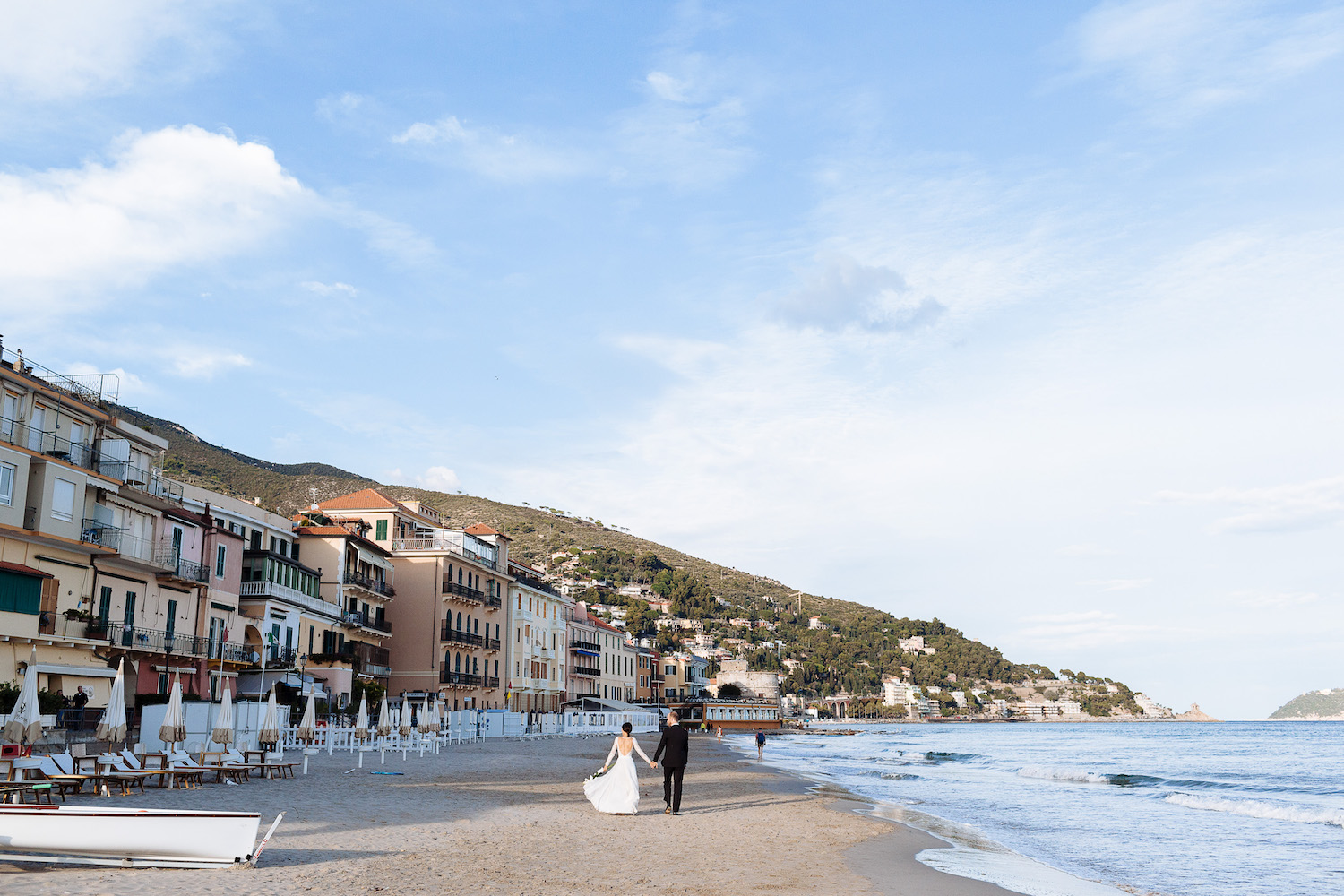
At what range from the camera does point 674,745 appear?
678 inches

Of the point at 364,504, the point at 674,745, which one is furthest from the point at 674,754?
the point at 364,504

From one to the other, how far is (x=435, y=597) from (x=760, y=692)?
98.7 m

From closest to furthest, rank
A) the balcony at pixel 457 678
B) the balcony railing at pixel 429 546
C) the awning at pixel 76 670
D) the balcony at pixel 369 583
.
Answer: the awning at pixel 76 670, the balcony at pixel 369 583, the balcony at pixel 457 678, the balcony railing at pixel 429 546

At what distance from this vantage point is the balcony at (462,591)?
5834 cm

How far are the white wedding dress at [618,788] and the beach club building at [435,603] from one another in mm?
39822

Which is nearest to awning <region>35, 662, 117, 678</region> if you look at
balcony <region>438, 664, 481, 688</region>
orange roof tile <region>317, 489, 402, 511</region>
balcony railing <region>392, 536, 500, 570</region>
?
balcony <region>438, 664, 481, 688</region>

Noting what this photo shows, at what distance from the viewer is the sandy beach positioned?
10026 mm

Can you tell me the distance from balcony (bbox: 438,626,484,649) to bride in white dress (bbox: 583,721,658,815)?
42.5 metres

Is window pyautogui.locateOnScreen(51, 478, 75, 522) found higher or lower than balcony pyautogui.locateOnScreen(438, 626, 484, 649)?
higher

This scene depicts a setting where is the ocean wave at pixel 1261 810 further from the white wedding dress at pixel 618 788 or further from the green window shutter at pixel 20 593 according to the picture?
the green window shutter at pixel 20 593

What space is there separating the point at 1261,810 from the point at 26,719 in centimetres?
2982

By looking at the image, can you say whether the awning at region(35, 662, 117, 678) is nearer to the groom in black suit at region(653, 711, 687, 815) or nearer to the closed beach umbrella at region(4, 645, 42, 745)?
the closed beach umbrella at region(4, 645, 42, 745)

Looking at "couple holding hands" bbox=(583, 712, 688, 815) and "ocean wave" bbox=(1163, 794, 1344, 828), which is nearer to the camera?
"couple holding hands" bbox=(583, 712, 688, 815)

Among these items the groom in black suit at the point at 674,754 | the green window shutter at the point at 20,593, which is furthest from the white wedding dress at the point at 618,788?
the green window shutter at the point at 20,593
